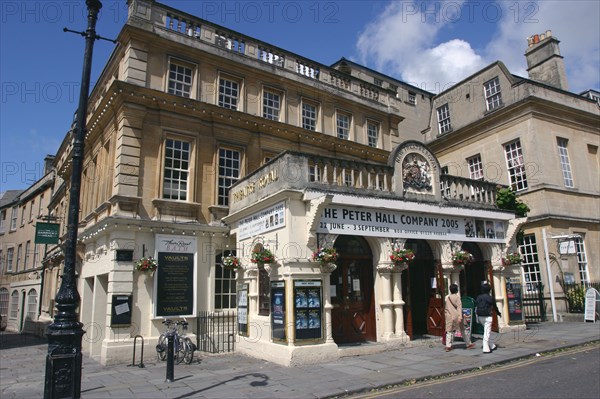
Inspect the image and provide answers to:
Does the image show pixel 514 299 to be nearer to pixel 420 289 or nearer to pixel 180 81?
pixel 420 289

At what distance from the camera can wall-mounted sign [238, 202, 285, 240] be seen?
11008 millimetres

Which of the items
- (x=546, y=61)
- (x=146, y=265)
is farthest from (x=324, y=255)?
(x=546, y=61)

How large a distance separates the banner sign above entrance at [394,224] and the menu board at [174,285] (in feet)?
17.9

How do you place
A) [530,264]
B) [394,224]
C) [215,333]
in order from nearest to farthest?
[394,224] < [215,333] < [530,264]

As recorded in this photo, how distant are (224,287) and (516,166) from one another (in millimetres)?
16471

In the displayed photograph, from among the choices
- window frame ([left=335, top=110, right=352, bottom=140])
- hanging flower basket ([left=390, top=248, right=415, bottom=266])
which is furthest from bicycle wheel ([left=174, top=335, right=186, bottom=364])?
window frame ([left=335, top=110, right=352, bottom=140])

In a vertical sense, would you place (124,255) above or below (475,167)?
below

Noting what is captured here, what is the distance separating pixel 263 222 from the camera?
1194 cm

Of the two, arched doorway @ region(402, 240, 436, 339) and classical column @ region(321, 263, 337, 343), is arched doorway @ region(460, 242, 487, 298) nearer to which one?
arched doorway @ region(402, 240, 436, 339)

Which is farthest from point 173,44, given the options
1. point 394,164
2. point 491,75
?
point 491,75

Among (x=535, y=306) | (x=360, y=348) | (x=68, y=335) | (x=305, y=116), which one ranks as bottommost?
(x=360, y=348)

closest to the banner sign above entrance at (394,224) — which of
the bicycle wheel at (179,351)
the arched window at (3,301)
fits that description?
the bicycle wheel at (179,351)

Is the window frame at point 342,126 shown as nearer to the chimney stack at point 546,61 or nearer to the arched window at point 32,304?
the chimney stack at point 546,61

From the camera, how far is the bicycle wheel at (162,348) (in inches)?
460
